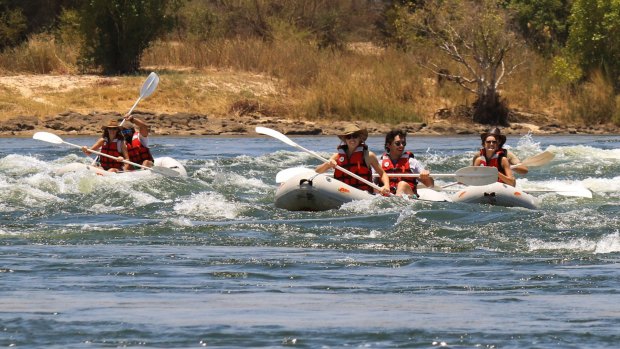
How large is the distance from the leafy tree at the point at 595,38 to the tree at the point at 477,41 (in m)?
1.63

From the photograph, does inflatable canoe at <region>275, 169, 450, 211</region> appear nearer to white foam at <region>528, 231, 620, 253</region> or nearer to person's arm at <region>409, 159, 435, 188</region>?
person's arm at <region>409, 159, 435, 188</region>

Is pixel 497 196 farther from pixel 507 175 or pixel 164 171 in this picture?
pixel 164 171

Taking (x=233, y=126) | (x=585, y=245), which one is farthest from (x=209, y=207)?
(x=233, y=126)

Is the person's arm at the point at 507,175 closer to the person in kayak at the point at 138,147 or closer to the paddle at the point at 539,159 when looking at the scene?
the paddle at the point at 539,159

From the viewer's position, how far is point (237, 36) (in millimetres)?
43438

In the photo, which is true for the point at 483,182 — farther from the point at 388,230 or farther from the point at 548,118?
the point at 548,118

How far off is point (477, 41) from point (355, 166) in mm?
21434

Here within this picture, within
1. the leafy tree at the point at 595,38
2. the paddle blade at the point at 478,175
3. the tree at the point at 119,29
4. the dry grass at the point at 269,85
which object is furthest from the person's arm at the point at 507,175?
the tree at the point at 119,29

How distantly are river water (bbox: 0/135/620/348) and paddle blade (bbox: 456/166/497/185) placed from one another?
1.70ft

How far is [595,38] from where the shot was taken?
124 ft

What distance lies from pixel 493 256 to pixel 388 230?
2073mm

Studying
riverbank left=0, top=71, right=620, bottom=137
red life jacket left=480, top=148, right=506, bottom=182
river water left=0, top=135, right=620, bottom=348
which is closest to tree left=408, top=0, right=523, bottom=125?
riverbank left=0, top=71, right=620, bottom=137

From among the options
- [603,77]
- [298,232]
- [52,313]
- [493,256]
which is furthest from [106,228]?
[603,77]

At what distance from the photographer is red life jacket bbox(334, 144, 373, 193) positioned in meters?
15.9
